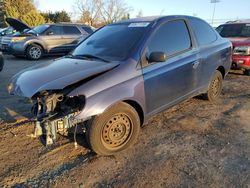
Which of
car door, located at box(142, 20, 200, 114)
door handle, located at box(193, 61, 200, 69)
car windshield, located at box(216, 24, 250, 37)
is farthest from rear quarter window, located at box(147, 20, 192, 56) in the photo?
car windshield, located at box(216, 24, 250, 37)

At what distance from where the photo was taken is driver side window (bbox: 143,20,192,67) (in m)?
4.04

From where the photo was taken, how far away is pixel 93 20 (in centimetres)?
3756

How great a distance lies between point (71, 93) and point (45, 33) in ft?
34.8

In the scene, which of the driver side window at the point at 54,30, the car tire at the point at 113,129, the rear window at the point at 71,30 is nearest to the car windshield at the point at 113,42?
Result: the car tire at the point at 113,129

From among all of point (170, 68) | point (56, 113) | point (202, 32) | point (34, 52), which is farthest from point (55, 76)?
point (34, 52)

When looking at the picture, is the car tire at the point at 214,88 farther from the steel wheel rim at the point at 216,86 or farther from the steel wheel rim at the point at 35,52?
the steel wheel rim at the point at 35,52

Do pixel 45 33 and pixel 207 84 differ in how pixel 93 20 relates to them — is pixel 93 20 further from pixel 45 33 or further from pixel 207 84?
pixel 207 84

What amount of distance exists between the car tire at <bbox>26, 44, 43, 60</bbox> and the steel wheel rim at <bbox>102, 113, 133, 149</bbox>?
32.7 ft

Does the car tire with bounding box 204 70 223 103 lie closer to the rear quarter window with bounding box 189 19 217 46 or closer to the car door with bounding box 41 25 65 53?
the rear quarter window with bounding box 189 19 217 46

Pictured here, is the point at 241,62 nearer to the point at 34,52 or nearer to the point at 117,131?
the point at 117,131

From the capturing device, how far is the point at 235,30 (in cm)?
921

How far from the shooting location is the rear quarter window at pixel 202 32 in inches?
196

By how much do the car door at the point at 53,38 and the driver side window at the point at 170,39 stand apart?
30.9 feet

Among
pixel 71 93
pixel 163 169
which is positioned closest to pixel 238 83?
pixel 163 169
